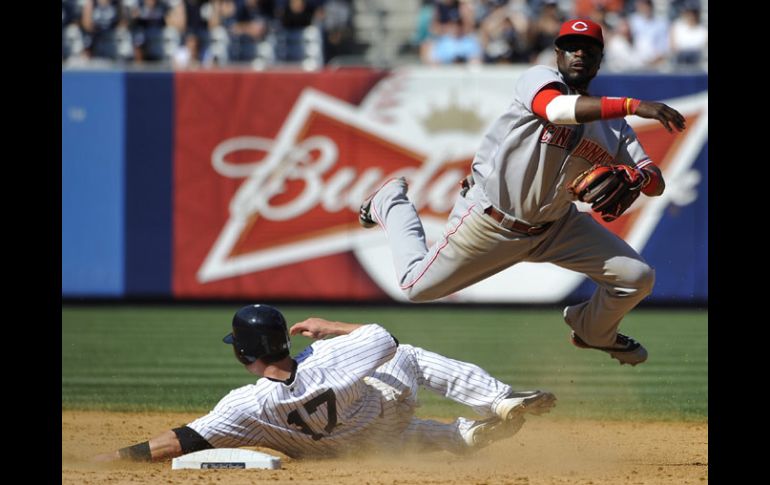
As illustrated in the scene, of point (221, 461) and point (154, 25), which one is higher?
point (154, 25)

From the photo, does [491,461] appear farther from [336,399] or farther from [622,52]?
[622,52]

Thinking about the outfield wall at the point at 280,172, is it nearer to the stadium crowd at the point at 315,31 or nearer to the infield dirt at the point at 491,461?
the stadium crowd at the point at 315,31

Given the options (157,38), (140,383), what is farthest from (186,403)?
(157,38)

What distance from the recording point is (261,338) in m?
5.46

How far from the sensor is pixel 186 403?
8.02m

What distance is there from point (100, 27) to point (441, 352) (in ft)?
27.0

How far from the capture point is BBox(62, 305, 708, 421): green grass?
8.30 metres

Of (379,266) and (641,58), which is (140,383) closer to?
(379,266)

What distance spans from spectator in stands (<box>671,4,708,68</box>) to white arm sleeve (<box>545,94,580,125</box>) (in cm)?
1009

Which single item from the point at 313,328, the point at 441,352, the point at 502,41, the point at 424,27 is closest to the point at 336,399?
the point at 313,328

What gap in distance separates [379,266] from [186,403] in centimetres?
641

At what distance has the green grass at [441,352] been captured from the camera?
8.30m

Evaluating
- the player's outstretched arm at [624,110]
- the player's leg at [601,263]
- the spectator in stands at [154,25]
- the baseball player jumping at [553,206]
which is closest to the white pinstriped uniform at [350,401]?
the baseball player jumping at [553,206]

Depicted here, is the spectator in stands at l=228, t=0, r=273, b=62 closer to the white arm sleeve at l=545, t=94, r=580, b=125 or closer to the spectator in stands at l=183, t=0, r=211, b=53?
the spectator in stands at l=183, t=0, r=211, b=53
